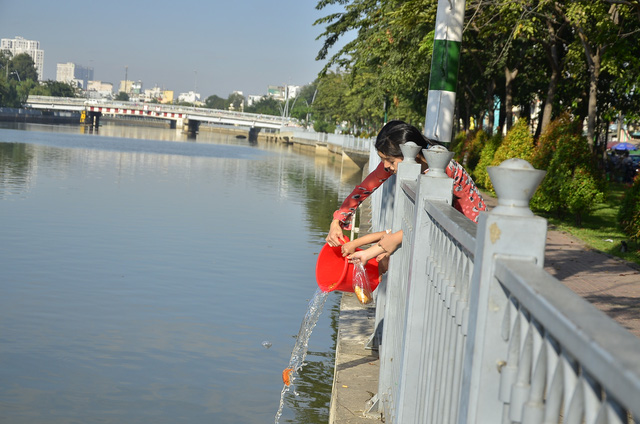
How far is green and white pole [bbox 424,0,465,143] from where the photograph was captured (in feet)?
25.4

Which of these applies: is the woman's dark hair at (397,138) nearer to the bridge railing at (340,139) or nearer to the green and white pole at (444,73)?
the green and white pole at (444,73)

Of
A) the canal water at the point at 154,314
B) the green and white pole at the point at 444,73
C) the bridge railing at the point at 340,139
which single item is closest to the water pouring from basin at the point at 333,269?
the canal water at the point at 154,314

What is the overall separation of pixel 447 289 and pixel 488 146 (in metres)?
24.4

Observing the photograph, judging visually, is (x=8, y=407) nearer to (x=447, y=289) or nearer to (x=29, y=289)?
(x=29, y=289)

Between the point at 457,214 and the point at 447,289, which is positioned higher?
the point at 457,214

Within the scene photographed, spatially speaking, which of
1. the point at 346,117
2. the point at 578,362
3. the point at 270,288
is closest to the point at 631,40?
the point at 270,288

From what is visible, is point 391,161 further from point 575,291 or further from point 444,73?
point 575,291

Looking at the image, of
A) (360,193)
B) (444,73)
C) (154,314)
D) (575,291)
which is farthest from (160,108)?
(360,193)

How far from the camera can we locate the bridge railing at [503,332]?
1.08 meters

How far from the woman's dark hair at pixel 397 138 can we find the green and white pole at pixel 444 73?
9.92ft

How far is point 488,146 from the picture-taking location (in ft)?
85.8

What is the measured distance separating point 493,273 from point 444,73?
6.28m

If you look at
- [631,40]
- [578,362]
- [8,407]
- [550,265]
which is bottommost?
[8,407]

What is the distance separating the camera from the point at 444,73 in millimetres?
7770
